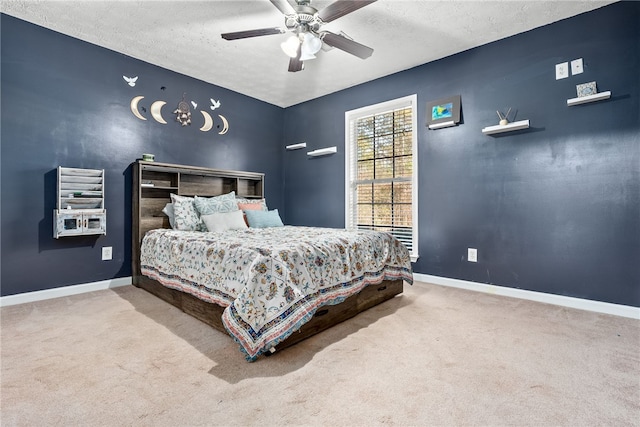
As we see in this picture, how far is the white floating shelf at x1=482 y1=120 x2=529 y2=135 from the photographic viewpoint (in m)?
2.95

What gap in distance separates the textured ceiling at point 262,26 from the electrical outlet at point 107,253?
7.29 ft

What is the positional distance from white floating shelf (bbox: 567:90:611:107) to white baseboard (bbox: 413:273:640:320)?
1.75 metres

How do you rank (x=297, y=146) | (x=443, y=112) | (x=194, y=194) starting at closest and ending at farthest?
(x=443, y=112)
(x=194, y=194)
(x=297, y=146)

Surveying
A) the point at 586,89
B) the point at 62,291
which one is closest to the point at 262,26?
the point at 586,89

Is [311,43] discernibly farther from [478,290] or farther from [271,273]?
[478,290]

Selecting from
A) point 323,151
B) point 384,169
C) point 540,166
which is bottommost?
point 540,166

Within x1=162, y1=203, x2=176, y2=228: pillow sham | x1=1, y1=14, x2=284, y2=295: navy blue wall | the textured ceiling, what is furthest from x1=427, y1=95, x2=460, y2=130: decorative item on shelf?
x1=162, y1=203, x2=176, y2=228: pillow sham

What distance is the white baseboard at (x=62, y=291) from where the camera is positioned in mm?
2818

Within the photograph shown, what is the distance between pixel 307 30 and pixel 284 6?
1.01ft

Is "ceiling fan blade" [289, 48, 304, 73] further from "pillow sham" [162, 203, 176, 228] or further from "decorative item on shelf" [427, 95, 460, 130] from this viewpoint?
"pillow sham" [162, 203, 176, 228]

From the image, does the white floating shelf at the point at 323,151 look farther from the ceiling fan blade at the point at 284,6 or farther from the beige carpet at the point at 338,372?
the beige carpet at the point at 338,372

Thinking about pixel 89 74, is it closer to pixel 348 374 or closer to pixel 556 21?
pixel 348 374

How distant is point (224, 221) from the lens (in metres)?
3.38

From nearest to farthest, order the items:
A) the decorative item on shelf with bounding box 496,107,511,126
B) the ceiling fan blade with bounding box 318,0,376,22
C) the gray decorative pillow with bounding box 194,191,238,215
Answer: the ceiling fan blade with bounding box 318,0,376,22
the decorative item on shelf with bounding box 496,107,511,126
the gray decorative pillow with bounding box 194,191,238,215
